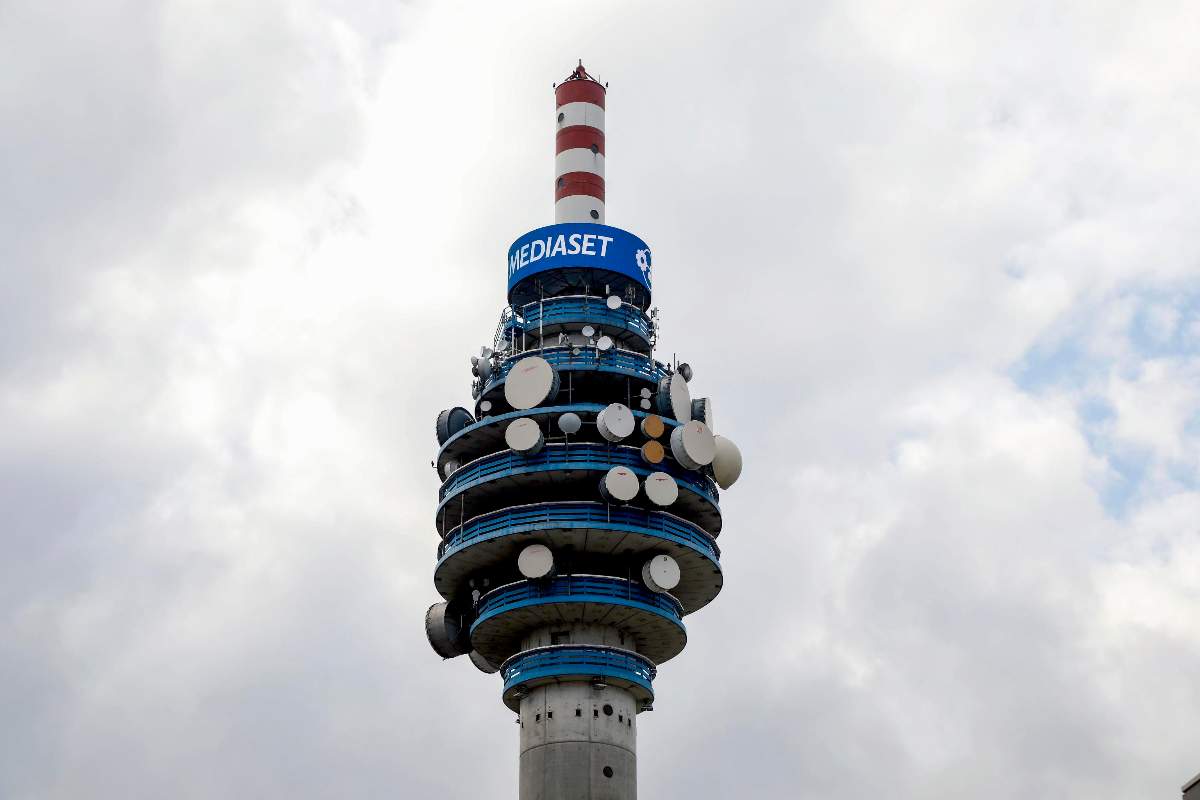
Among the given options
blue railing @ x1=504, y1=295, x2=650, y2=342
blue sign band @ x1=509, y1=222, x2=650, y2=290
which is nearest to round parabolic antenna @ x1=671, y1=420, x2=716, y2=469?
blue railing @ x1=504, y1=295, x2=650, y2=342

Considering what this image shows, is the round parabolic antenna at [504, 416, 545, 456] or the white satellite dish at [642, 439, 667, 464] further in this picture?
the white satellite dish at [642, 439, 667, 464]

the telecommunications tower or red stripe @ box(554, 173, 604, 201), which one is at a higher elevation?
red stripe @ box(554, 173, 604, 201)

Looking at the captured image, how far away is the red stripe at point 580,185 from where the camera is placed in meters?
80.7

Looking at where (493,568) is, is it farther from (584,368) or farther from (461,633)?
(584,368)

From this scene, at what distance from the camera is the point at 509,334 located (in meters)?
78.2

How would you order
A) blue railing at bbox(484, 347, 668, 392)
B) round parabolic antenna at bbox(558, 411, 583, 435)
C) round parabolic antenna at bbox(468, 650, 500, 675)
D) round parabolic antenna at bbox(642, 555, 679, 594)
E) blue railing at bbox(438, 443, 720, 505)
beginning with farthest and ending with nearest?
round parabolic antenna at bbox(468, 650, 500, 675) → blue railing at bbox(484, 347, 668, 392) → blue railing at bbox(438, 443, 720, 505) → round parabolic antenna at bbox(558, 411, 583, 435) → round parabolic antenna at bbox(642, 555, 679, 594)

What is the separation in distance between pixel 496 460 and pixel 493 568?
497cm

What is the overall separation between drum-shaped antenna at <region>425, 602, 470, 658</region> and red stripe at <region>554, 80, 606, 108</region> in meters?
26.5

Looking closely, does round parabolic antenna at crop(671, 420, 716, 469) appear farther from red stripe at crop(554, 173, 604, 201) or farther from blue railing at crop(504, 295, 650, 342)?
red stripe at crop(554, 173, 604, 201)

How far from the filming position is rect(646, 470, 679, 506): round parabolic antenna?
69.2 m

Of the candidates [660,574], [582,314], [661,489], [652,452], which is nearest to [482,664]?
[660,574]

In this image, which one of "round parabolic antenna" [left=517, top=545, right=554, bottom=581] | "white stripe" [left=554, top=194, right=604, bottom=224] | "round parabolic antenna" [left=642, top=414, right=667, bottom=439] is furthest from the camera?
"white stripe" [left=554, top=194, right=604, bottom=224]

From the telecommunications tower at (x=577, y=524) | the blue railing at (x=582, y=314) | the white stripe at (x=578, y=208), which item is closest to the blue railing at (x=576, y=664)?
the telecommunications tower at (x=577, y=524)

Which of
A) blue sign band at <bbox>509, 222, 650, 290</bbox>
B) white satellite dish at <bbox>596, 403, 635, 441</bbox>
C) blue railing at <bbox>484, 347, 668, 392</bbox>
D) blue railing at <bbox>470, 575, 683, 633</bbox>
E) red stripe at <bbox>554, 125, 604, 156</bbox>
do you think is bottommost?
blue railing at <bbox>470, 575, 683, 633</bbox>
